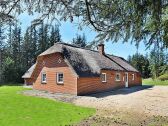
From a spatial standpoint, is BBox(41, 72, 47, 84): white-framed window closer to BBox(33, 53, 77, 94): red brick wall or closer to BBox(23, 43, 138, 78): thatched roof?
BBox(33, 53, 77, 94): red brick wall

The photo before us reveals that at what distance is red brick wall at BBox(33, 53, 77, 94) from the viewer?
32.2 m

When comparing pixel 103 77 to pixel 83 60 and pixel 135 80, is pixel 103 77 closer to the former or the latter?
pixel 83 60

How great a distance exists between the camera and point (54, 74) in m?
34.8

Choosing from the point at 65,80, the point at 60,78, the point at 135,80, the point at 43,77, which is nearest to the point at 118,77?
the point at 135,80

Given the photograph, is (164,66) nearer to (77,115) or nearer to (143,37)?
(143,37)

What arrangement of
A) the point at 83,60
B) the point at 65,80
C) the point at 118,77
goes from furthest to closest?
the point at 118,77
the point at 83,60
the point at 65,80

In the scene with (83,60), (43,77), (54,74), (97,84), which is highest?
(83,60)

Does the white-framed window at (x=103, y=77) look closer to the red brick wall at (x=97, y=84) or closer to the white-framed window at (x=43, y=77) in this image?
the red brick wall at (x=97, y=84)

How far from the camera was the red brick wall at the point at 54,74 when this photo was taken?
32.2m

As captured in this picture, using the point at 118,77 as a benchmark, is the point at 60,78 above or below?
below

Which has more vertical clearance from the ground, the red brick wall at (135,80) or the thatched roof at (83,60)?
the thatched roof at (83,60)

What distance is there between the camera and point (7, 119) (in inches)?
658

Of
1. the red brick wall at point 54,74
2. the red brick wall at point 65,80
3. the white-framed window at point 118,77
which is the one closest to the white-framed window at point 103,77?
the red brick wall at point 65,80

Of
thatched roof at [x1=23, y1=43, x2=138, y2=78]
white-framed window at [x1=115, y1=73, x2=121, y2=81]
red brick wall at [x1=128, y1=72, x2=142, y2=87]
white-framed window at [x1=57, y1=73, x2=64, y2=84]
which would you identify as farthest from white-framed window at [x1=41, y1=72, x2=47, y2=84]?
red brick wall at [x1=128, y1=72, x2=142, y2=87]
